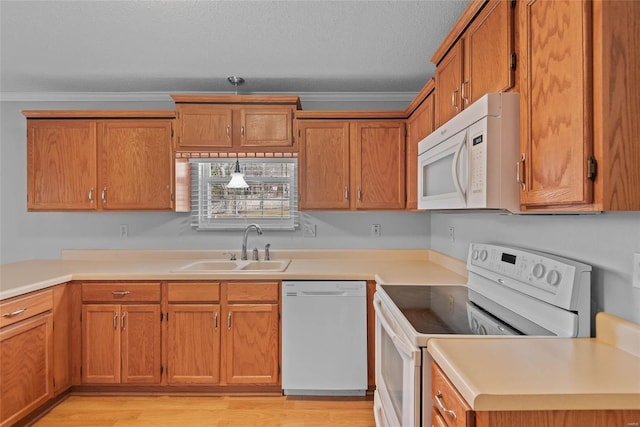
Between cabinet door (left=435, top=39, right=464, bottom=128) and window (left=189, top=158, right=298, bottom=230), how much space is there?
144cm

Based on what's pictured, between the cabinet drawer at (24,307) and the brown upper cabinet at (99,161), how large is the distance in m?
0.79

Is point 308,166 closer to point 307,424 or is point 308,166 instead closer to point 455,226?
point 455,226

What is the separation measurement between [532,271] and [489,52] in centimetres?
86

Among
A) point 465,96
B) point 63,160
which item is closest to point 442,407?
point 465,96

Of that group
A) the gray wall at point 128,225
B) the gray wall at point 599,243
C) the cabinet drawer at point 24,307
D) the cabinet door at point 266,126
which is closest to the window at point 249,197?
the gray wall at point 128,225

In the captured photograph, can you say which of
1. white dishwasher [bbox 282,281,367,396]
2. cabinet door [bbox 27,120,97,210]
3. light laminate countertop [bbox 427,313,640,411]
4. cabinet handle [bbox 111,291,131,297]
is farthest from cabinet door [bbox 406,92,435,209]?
cabinet door [bbox 27,120,97,210]

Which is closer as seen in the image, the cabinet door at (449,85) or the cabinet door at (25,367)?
the cabinet door at (449,85)

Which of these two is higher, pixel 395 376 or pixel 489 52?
pixel 489 52

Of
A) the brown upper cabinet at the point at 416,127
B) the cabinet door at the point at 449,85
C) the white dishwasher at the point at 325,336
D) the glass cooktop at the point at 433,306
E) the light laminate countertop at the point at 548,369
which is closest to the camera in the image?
the light laminate countertop at the point at 548,369

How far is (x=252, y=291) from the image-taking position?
95.0 inches

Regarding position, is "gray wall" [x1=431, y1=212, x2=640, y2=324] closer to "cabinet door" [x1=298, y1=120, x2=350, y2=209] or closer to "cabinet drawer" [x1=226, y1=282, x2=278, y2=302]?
"cabinet door" [x1=298, y1=120, x2=350, y2=209]

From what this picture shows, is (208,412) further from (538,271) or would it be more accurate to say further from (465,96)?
(465,96)

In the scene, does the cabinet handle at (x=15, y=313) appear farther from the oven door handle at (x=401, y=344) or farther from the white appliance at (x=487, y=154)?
the white appliance at (x=487, y=154)

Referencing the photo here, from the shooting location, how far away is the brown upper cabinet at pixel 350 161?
108 inches
